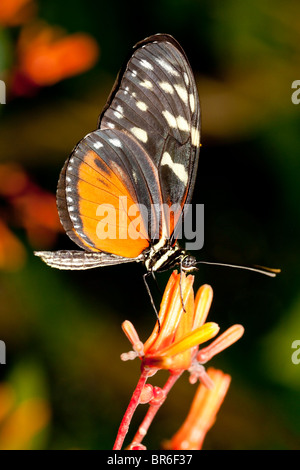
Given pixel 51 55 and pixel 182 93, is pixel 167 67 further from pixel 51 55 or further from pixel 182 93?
pixel 51 55

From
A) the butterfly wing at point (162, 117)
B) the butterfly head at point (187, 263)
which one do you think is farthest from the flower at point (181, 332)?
the butterfly wing at point (162, 117)

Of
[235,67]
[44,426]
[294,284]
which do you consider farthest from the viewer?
[235,67]

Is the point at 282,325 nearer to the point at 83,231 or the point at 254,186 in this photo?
the point at 254,186

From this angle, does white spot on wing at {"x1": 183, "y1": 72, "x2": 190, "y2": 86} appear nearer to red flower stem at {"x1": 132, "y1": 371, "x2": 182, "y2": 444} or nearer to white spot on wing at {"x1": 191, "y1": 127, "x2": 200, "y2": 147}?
white spot on wing at {"x1": 191, "y1": 127, "x2": 200, "y2": 147}

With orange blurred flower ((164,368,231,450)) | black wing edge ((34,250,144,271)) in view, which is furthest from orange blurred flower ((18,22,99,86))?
orange blurred flower ((164,368,231,450))

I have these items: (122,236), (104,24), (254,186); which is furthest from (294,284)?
(104,24)

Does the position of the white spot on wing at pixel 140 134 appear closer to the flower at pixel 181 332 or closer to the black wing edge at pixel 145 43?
the black wing edge at pixel 145 43
